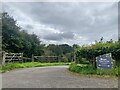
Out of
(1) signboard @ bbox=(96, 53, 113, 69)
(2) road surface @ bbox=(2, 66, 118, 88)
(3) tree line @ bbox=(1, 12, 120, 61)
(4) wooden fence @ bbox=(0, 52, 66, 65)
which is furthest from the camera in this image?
(4) wooden fence @ bbox=(0, 52, 66, 65)

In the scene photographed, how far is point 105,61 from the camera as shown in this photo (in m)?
12.7

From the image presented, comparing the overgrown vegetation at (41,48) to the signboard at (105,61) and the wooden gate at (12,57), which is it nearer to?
the signboard at (105,61)

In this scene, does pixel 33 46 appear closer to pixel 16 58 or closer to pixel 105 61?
pixel 16 58

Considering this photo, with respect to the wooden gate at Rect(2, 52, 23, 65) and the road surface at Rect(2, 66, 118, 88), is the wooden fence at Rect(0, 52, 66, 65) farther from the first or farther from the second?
the road surface at Rect(2, 66, 118, 88)

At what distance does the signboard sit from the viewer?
41.1ft

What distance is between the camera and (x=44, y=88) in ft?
26.6

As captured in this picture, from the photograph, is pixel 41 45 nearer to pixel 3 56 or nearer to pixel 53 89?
pixel 3 56

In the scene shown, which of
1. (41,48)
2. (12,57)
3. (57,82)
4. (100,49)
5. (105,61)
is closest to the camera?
(57,82)

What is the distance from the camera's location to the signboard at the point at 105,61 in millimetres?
12523

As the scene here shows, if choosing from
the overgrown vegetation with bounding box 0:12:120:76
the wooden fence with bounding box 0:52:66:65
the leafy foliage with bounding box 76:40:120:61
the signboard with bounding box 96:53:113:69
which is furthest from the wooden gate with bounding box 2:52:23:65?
the signboard with bounding box 96:53:113:69

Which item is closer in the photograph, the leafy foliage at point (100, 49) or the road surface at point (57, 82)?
the road surface at point (57, 82)

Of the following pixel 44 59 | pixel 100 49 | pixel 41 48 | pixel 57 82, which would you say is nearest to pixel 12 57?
pixel 44 59

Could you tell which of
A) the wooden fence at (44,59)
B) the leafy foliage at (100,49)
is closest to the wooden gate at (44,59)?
the wooden fence at (44,59)

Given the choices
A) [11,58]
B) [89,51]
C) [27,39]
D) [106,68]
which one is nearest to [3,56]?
[11,58]
